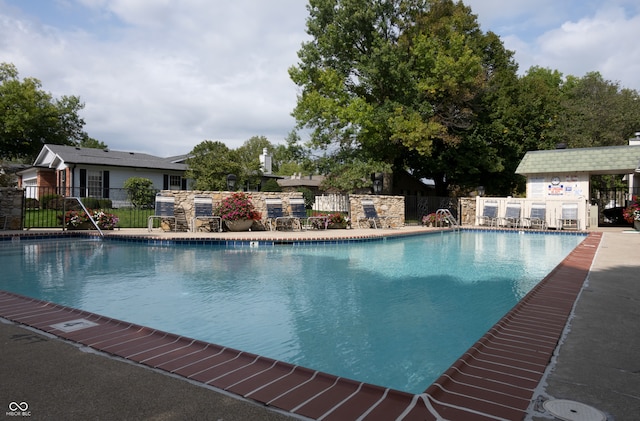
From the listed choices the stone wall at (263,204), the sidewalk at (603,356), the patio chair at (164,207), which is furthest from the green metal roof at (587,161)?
the patio chair at (164,207)

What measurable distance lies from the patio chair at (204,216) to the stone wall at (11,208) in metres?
4.96

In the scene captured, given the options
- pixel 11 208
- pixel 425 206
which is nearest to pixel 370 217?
pixel 425 206

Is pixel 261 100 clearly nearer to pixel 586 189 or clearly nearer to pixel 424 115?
pixel 424 115

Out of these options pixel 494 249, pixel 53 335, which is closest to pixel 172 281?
pixel 53 335

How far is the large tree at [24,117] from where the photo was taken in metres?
29.1

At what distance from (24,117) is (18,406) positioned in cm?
3454

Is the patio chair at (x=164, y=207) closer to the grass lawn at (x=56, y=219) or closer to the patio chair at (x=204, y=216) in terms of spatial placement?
the patio chair at (x=204, y=216)

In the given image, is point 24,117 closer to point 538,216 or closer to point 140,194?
point 140,194

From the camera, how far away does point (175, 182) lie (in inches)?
1040

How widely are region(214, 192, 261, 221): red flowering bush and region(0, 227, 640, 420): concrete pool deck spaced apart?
10.4 metres

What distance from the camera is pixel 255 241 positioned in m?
11.0

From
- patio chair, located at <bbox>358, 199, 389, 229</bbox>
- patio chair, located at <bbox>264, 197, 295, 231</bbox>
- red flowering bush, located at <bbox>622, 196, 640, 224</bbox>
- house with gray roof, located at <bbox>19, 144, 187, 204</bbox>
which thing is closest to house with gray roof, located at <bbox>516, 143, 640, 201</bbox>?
red flowering bush, located at <bbox>622, 196, 640, 224</bbox>

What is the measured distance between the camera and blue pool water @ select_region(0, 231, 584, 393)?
353 cm

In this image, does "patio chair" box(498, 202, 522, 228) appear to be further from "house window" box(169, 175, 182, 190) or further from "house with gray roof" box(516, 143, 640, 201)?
"house window" box(169, 175, 182, 190)
